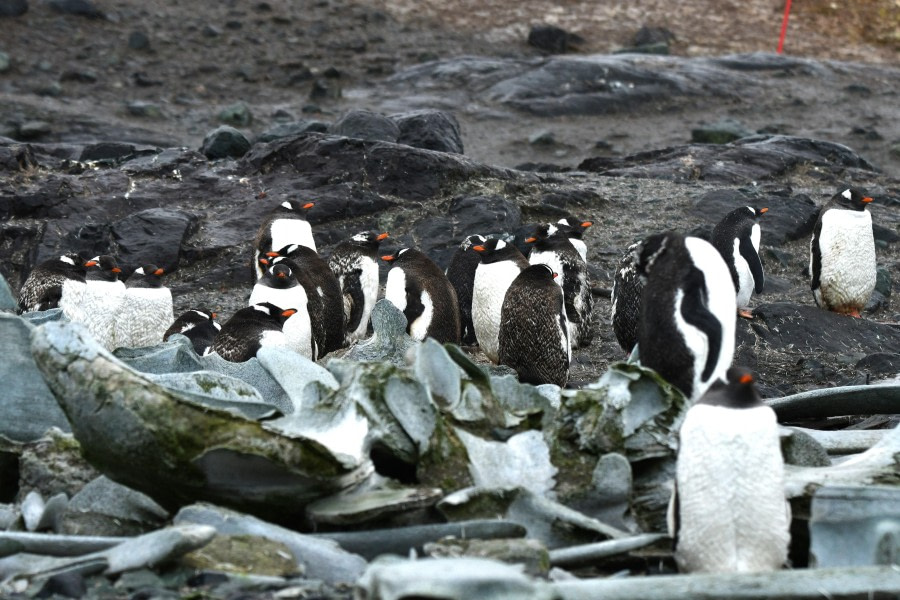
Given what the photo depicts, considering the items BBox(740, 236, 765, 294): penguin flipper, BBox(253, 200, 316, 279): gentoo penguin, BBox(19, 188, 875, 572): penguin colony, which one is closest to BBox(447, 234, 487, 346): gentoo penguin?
BBox(19, 188, 875, 572): penguin colony

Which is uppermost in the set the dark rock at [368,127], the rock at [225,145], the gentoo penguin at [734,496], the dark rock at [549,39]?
the dark rock at [549,39]

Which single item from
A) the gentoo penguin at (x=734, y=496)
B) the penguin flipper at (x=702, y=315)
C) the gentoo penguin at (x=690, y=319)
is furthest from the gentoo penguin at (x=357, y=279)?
the gentoo penguin at (x=734, y=496)

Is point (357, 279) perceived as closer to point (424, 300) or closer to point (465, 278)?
point (465, 278)

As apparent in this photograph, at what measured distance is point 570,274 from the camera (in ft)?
28.1

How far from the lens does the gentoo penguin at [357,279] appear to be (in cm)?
902

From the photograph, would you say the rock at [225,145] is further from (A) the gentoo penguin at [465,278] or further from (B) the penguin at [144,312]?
(B) the penguin at [144,312]

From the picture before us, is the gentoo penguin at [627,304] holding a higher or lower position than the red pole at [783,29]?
lower

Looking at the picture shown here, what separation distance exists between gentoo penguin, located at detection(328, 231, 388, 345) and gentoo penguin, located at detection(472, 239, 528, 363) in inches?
38.5

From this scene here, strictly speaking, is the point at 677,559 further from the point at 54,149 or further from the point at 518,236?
the point at 54,149

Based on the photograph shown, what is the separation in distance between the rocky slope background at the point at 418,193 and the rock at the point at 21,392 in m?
0.02

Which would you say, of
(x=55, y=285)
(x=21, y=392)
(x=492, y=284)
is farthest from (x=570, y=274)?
(x=21, y=392)

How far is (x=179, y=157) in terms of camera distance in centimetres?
1147

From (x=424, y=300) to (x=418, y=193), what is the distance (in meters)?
2.91

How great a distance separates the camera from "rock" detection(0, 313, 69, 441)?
4039 mm
